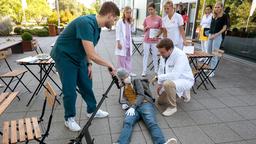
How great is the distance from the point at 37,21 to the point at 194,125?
857 inches

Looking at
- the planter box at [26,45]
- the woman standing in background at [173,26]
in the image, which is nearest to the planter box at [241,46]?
the woman standing in background at [173,26]

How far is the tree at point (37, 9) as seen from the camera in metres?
19.1

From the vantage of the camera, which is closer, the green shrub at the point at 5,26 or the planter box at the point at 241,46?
the planter box at the point at 241,46

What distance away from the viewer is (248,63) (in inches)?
265

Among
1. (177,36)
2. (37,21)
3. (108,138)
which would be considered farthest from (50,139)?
(37,21)

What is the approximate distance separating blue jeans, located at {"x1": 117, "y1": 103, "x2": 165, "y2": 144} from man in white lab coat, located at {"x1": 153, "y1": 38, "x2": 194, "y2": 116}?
14.6 inches

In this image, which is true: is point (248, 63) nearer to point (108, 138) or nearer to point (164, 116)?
point (164, 116)

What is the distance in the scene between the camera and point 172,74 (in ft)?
10.9

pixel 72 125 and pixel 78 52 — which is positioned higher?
pixel 78 52

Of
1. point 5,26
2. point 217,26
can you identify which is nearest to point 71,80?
point 217,26

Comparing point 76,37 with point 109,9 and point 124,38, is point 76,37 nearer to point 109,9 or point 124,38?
point 109,9

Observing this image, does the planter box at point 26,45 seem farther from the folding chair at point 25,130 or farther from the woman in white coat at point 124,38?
the folding chair at point 25,130

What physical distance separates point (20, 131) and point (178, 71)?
2295 mm

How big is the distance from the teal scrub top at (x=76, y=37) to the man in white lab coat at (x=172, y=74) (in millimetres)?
1182
